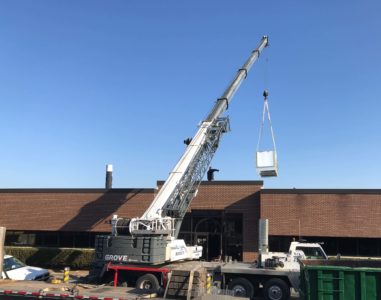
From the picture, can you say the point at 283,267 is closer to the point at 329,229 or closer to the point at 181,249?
the point at 181,249

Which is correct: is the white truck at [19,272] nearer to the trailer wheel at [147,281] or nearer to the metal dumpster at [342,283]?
the trailer wheel at [147,281]

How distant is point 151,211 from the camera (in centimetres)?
2034

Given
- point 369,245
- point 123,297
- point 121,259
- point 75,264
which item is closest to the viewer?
point 123,297

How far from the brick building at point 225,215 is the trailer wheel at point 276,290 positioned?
997 centimetres

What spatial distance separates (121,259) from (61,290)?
8.13m

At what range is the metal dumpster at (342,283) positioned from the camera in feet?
36.4

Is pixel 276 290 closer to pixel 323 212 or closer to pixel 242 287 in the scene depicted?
pixel 242 287

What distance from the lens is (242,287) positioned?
17109 millimetres

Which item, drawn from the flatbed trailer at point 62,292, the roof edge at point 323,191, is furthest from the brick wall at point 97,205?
the flatbed trailer at point 62,292

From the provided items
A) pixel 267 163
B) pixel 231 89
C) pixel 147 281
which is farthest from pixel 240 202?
pixel 147 281

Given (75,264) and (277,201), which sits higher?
(277,201)

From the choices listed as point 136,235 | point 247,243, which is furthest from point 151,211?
point 247,243

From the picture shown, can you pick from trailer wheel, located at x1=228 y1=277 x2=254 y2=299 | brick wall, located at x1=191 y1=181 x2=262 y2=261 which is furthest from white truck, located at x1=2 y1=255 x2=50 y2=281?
brick wall, located at x1=191 y1=181 x2=262 y2=261

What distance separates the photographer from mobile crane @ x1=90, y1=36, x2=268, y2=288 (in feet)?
60.4
